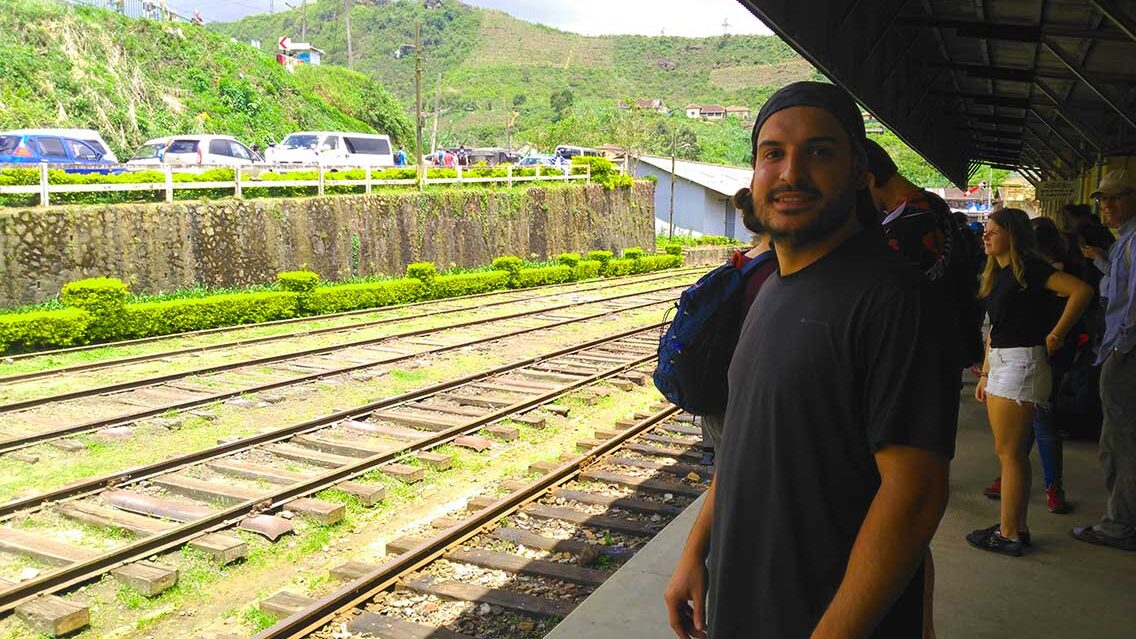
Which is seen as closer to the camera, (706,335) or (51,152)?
(706,335)

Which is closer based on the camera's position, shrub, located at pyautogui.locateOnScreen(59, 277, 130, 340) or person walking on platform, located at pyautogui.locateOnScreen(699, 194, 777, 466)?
person walking on platform, located at pyautogui.locateOnScreen(699, 194, 777, 466)

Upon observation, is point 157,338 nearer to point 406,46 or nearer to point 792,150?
point 792,150

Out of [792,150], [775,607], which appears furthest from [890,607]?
[792,150]

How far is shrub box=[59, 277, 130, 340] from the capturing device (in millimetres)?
16141

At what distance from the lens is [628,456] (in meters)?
8.87

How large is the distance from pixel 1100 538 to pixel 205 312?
16376mm

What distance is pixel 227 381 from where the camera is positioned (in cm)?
1248

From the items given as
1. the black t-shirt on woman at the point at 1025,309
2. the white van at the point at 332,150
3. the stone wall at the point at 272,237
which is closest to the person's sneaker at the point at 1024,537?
the black t-shirt on woman at the point at 1025,309

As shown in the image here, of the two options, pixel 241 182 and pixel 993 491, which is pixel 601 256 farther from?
pixel 993 491

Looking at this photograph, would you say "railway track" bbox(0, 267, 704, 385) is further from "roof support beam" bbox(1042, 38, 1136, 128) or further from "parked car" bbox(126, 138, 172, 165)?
"roof support beam" bbox(1042, 38, 1136, 128)

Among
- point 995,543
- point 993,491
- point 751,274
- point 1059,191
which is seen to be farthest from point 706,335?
point 1059,191

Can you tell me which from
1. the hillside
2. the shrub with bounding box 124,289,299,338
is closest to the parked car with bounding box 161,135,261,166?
the hillside

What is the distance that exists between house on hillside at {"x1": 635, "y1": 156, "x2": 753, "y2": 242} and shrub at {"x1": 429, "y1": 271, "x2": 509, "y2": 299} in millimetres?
24467

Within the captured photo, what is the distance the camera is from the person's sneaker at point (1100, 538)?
488 centimetres
